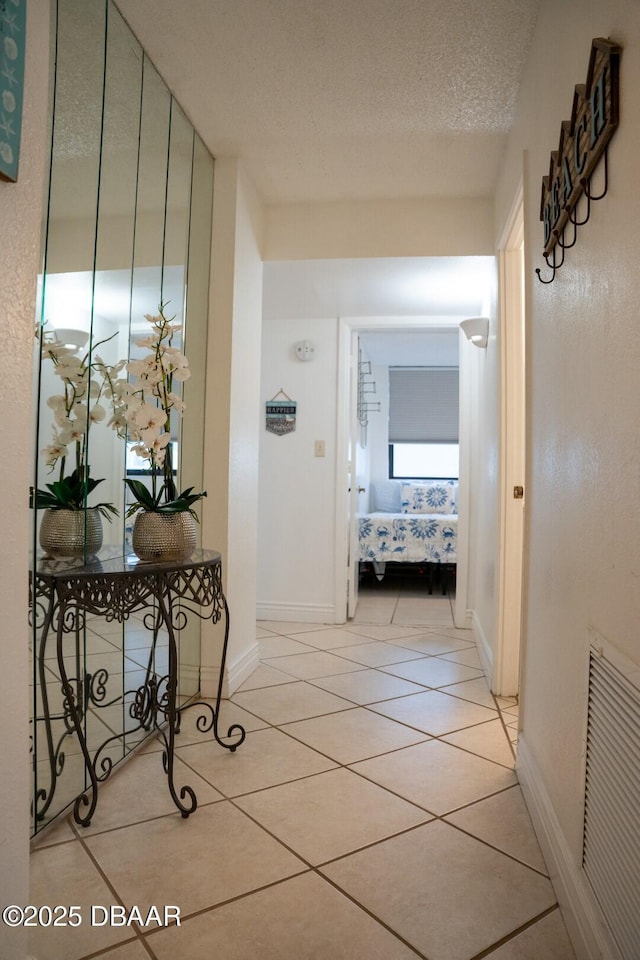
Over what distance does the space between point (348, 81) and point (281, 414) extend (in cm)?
227

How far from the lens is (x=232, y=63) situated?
2.15m

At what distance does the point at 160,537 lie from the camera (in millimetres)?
1833

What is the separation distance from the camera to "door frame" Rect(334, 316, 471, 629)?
163 inches

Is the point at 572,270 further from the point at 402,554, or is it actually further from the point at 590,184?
the point at 402,554

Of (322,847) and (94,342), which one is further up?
(94,342)

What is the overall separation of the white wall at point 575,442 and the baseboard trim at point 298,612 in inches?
89.1

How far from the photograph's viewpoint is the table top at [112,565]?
5.13 feet

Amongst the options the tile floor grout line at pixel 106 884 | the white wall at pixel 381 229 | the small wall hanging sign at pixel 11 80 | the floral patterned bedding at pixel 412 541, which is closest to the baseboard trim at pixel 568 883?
the tile floor grout line at pixel 106 884

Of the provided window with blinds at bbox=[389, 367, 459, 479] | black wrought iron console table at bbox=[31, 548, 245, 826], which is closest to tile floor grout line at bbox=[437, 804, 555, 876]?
black wrought iron console table at bbox=[31, 548, 245, 826]

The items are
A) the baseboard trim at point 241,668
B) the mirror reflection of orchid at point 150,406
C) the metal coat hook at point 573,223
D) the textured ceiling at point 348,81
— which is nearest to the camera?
the metal coat hook at point 573,223

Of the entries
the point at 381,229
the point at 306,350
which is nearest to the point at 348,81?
the point at 381,229

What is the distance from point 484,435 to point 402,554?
2000 millimetres

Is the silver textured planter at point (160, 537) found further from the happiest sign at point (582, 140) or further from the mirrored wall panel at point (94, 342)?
the happiest sign at point (582, 140)

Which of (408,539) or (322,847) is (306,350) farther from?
(322,847)
